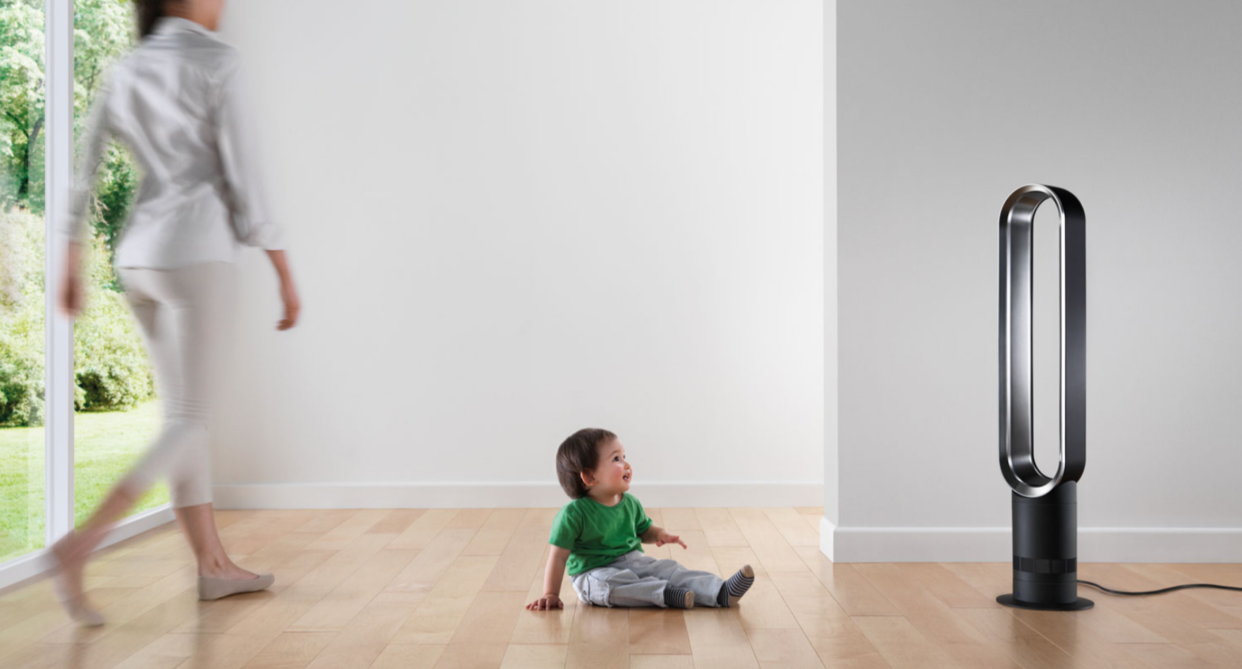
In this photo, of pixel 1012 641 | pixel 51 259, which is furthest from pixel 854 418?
pixel 51 259

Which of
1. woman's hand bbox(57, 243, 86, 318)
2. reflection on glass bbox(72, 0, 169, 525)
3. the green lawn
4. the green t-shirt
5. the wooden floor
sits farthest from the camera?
reflection on glass bbox(72, 0, 169, 525)

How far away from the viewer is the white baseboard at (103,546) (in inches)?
88.8

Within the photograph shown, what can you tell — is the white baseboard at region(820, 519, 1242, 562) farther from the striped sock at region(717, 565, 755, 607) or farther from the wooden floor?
the striped sock at region(717, 565, 755, 607)

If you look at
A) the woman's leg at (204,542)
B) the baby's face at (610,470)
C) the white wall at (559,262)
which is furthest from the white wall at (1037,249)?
the woman's leg at (204,542)

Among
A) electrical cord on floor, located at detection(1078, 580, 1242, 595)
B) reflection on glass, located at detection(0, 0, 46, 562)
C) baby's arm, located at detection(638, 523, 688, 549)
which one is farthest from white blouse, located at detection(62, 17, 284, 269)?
electrical cord on floor, located at detection(1078, 580, 1242, 595)

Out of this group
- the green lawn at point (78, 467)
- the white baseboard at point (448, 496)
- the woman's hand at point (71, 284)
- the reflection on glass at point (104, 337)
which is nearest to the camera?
the woman's hand at point (71, 284)

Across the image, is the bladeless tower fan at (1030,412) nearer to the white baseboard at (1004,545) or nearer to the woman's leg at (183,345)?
the white baseboard at (1004,545)

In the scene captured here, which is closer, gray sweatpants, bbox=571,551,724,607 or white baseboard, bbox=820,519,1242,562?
gray sweatpants, bbox=571,551,724,607

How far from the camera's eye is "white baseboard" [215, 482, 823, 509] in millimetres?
3539

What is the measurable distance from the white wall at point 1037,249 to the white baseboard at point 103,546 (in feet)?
6.61

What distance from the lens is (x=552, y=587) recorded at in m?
2.07

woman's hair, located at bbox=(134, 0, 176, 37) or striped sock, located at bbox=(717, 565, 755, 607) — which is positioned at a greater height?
woman's hair, located at bbox=(134, 0, 176, 37)

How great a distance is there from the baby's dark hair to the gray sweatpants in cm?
18

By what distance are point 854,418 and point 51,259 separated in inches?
84.1
